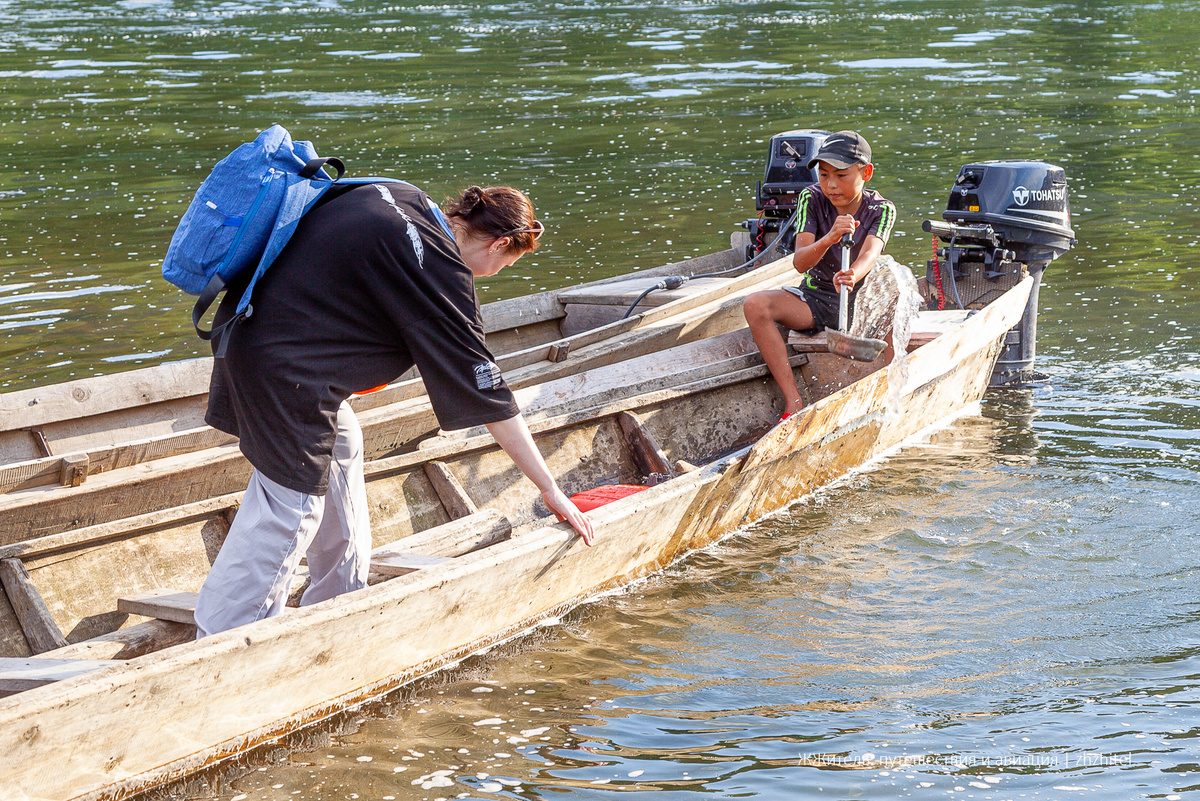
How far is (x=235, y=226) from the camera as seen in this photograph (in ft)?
10.7

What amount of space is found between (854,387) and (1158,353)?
3472 millimetres

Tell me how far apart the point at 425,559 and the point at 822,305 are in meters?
3.13

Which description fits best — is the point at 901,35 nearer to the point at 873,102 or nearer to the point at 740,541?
the point at 873,102

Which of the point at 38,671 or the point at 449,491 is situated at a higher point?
the point at 38,671

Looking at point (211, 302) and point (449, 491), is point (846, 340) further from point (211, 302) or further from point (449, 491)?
point (211, 302)

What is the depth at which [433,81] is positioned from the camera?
2184cm

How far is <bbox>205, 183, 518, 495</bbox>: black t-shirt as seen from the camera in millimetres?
3307

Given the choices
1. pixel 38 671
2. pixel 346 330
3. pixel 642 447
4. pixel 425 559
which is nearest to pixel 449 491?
pixel 425 559

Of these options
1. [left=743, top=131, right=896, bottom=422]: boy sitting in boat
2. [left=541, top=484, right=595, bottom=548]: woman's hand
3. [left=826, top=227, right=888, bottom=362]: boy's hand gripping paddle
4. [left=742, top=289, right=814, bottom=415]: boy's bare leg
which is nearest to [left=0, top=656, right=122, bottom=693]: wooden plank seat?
[left=541, top=484, right=595, bottom=548]: woman's hand

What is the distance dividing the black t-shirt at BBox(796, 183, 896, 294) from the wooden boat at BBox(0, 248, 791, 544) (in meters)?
0.87

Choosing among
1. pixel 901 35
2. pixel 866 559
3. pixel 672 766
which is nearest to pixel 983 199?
pixel 866 559

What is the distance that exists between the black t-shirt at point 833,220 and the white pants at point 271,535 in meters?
3.34

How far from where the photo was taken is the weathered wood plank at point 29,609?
4027 mm

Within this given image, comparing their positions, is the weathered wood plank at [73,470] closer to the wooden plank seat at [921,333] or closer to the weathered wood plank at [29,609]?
the weathered wood plank at [29,609]
